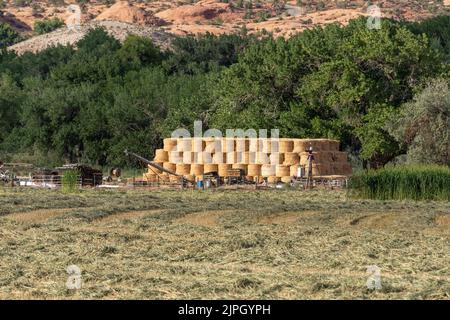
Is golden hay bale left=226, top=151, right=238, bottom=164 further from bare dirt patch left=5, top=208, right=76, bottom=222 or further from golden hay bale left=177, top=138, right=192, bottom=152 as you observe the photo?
bare dirt patch left=5, top=208, right=76, bottom=222

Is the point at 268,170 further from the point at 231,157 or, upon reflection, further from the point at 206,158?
the point at 206,158

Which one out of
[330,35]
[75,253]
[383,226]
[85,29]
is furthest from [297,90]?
[85,29]

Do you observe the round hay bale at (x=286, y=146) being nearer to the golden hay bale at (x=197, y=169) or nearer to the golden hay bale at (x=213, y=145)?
the golden hay bale at (x=213, y=145)

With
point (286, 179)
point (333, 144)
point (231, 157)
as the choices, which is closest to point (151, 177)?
point (231, 157)

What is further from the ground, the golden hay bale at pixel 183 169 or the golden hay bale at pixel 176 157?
the golden hay bale at pixel 176 157

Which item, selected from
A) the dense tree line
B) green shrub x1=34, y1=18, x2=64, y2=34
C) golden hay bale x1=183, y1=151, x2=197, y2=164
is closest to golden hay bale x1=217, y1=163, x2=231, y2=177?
golden hay bale x1=183, y1=151, x2=197, y2=164

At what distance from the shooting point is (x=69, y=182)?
167 ft

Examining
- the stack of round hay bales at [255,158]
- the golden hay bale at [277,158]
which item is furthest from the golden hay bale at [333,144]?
the golden hay bale at [277,158]

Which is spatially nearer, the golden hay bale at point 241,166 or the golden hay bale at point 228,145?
the golden hay bale at point 241,166

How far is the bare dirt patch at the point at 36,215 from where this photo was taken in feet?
108

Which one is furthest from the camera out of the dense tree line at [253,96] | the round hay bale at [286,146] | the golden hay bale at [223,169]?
the dense tree line at [253,96]

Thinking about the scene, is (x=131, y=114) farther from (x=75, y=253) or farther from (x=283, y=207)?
(x=75, y=253)

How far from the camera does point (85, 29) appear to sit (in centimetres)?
15000
